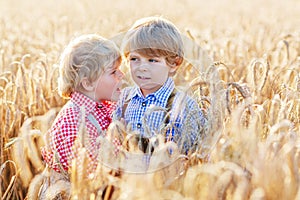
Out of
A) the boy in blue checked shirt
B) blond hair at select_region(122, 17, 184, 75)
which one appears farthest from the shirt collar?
blond hair at select_region(122, 17, 184, 75)

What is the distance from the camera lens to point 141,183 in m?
1.75

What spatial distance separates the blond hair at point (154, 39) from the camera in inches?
111

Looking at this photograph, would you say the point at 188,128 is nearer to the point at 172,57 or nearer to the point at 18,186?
the point at 172,57

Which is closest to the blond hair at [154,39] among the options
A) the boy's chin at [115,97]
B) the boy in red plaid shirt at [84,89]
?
the boy in red plaid shirt at [84,89]

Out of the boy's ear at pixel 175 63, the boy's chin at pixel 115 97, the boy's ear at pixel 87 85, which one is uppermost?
the boy's ear at pixel 175 63

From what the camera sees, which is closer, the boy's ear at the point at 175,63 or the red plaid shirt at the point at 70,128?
the red plaid shirt at the point at 70,128

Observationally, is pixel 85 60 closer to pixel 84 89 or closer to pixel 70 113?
pixel 84 89

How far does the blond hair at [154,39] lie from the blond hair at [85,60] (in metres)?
0.12

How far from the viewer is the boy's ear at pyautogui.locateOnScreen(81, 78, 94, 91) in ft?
9.33

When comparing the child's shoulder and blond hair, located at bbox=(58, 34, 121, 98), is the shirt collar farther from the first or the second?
the child's shoulder

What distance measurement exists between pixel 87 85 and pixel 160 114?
40 cm

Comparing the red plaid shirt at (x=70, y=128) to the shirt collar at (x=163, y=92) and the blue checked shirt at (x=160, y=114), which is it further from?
the shirt collar at (x=163, y=92)

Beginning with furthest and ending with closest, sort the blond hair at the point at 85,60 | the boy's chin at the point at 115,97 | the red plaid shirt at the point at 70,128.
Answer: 1. the boy's chin at the point at 115,97
2. the blond hair at the point at 85,60
3. the red plaid shirt at the point at 70,128

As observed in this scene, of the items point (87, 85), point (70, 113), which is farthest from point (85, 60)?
point (70, 113)
